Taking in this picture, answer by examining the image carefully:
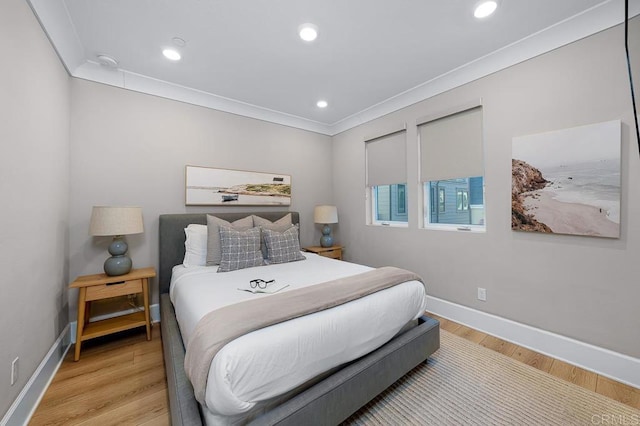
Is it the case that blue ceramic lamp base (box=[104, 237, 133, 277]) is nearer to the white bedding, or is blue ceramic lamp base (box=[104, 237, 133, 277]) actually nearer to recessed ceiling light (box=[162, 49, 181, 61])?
the white bedding

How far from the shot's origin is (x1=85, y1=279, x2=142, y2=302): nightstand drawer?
7.29ft

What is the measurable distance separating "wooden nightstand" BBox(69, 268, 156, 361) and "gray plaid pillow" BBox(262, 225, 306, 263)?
1153 mm

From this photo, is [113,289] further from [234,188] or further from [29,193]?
[234,188]

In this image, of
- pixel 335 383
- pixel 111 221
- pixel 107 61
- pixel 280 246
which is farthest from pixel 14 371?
pixel 107 61

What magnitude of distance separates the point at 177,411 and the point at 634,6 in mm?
3767

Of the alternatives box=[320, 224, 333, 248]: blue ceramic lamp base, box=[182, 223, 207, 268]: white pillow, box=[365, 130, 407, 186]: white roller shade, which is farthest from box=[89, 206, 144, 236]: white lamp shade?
box=[365, 130, 407, 186]: white roller shade

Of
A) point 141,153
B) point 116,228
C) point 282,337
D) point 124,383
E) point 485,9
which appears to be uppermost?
point 485,9

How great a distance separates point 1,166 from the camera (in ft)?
4.44

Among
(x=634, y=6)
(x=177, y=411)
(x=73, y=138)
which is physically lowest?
(x=177, y=411)

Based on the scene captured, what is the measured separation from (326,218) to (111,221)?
2.56 meters

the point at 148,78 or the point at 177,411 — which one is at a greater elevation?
the point at 148,78

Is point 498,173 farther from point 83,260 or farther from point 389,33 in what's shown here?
point 83,260

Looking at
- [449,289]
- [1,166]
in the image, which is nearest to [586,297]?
[449,289]

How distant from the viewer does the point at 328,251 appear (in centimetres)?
385
